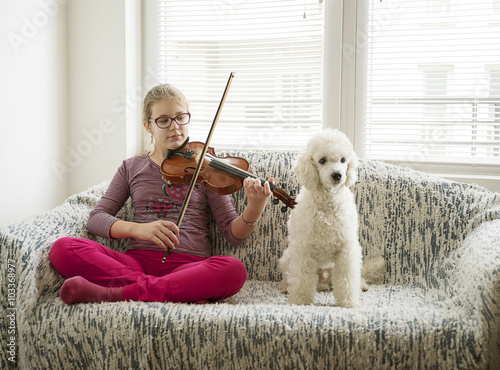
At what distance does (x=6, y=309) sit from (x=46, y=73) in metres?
1.32

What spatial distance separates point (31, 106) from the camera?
2.19m

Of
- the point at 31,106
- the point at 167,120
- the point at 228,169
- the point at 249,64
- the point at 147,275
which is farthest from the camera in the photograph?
the point at 249,64

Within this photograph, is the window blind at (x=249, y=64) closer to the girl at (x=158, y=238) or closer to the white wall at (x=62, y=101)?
the white wall at (x=62, y=101)

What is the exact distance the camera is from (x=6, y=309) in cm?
137

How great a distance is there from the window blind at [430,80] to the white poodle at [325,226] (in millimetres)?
803

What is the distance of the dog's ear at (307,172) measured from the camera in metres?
1.54

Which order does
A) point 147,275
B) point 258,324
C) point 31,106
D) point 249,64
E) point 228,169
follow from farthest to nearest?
point 249,64
point 31,106
point 228,169
point 147,275
point 258,324

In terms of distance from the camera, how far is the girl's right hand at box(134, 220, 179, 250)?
4.91 feet

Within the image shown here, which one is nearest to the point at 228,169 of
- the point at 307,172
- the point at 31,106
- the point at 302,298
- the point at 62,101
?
the point at 307,172

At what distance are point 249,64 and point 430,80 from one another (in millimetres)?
880

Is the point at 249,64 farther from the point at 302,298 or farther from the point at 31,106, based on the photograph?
the point at 302,298

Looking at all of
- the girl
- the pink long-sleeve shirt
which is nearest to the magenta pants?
the girl

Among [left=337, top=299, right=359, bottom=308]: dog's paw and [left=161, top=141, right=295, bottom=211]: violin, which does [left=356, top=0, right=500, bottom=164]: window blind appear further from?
[left=337, top=299, right=359, bottom=308]: dog's paw

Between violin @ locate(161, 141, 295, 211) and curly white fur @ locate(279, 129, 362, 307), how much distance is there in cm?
13
